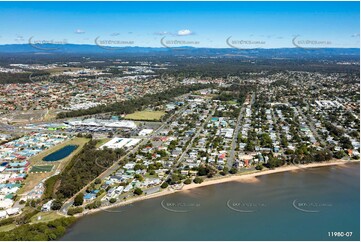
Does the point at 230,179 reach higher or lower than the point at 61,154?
lower

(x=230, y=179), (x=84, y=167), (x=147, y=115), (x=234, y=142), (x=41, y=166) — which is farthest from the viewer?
(x=147, y=115)

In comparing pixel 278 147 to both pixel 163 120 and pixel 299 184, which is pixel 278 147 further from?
pixel 163 120

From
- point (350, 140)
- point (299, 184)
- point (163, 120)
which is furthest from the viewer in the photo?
point (163, 120)

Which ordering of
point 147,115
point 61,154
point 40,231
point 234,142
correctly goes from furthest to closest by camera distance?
point 147,115, point 234,142, point 61,154, point 40,231

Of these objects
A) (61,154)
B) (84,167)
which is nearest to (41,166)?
(61,154)

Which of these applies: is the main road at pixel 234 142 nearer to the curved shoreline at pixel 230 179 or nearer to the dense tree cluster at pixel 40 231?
the curved shoreline at pixel 230 179

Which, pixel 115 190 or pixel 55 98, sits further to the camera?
pixel 55 98

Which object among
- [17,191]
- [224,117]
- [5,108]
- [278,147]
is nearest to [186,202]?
[17,191]

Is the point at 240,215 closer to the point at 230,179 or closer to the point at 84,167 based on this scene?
the point at 230,179
